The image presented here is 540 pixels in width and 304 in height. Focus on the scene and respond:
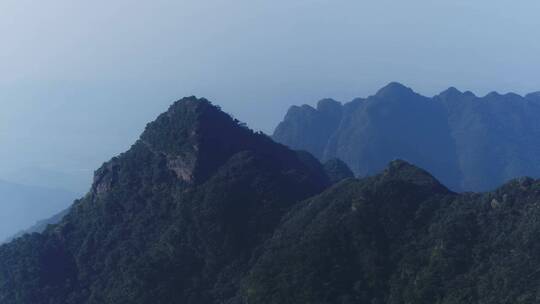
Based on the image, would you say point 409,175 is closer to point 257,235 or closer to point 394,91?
point 257,235

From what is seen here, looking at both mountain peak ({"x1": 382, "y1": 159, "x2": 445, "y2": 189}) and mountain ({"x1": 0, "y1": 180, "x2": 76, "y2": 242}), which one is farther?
mountain ({"x1": 0, "y1": 180, "x2": 76, "y2": 242})

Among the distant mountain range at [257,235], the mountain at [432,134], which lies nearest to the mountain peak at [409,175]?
the distant mountain range at [257,235]

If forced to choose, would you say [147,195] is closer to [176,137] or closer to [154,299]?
[176,137]

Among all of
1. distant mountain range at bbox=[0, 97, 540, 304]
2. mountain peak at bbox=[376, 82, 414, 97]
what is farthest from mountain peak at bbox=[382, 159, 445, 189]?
mountain peak at bbox=[376, 82, 414, 97]

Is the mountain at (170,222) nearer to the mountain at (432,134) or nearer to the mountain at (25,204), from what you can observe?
the mountain at (432,134)

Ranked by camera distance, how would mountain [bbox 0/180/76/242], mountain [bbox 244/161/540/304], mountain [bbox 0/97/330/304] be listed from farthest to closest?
mountain [bbox 0/180/76/242] → mountain [bbox 0/97/330/304] → mountain [bbox 244/161/540/304]

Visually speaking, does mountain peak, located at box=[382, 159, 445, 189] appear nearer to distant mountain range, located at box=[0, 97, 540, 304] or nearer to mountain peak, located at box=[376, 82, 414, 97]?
distant mountain range, located at box=[0, 97, 540, 304]
